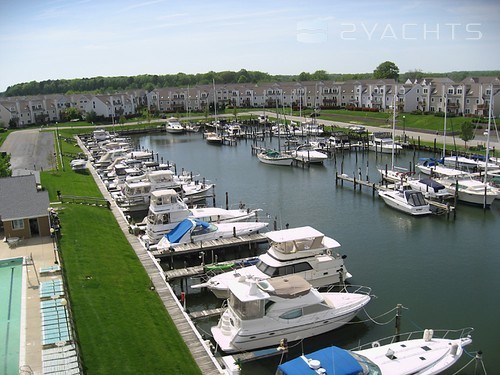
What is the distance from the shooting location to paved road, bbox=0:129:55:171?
64675 millimetres

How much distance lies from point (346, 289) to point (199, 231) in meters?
11.9

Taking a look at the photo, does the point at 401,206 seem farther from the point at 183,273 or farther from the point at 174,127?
the point at 174,127

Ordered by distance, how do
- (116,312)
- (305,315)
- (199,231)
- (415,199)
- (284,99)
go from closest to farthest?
(116,312) < (305,315) < (199,231) < (415,199) < (284,99)

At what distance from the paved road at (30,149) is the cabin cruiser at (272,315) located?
147 ft

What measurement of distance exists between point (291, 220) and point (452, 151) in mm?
36150

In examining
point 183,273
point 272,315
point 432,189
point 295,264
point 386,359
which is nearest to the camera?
point 386,359

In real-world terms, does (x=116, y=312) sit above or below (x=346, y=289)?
above

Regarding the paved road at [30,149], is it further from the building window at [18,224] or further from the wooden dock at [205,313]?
the wooden dock at [205,313]

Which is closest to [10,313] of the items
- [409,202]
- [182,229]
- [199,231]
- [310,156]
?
[182,229]

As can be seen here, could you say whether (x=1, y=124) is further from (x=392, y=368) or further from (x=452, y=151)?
(x=392, y=368)

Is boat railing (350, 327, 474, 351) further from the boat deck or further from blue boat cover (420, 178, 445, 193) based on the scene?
blue boat cover (420, 178, 445, 193)

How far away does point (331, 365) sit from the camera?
1877cm

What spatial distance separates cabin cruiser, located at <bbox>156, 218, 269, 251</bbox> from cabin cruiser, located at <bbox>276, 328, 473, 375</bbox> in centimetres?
1591

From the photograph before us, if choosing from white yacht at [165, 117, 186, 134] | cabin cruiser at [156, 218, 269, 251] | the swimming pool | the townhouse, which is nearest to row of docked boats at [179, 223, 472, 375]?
cabin cruiser at [156, 218, 269, 251]
